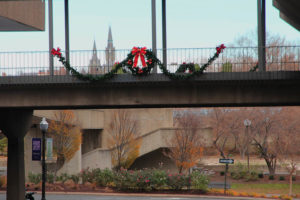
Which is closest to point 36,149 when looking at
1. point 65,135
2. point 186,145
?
point 65,135

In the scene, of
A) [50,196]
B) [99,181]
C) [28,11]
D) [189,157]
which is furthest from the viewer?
[189,157]

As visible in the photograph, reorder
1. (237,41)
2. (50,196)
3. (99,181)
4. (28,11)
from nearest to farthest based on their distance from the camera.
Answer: (28,11) → (50,196) → (99,181) → (237,41)

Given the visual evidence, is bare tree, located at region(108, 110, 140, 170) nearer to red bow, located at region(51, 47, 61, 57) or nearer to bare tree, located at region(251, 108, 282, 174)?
bare tree, located at region(251, 108, 282, 174)

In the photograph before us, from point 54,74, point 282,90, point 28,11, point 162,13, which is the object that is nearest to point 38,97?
point 54,74

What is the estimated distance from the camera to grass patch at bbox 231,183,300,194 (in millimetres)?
39000

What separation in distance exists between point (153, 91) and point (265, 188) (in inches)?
779

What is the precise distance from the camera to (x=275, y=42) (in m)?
46.9

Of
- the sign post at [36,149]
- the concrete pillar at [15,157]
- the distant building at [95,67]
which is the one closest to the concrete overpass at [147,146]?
the concrete pillar at [15,157]

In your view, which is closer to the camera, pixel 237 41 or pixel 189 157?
pixel 189 157

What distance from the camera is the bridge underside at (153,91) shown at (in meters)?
22.5

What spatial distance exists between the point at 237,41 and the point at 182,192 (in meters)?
16.0

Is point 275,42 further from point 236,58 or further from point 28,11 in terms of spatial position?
point 28,11

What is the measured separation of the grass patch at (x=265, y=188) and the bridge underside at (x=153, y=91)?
16.9 m

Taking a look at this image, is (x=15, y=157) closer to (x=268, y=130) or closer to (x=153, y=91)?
(x=153, y=91)
